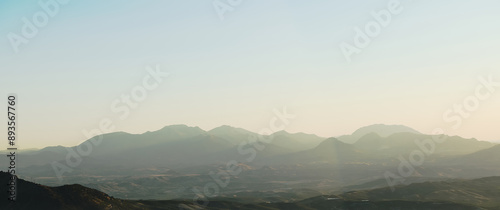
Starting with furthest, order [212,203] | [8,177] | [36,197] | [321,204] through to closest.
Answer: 1. [321,204]
2. [212,203]
3. [8,177]
4. [36,197]

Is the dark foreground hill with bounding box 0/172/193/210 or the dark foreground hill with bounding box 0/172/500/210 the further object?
the dark foreground hill with bounding box 0/172/500/210

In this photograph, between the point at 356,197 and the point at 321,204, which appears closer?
the point at 321,204

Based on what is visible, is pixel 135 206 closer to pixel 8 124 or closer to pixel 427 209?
pixel 8 124

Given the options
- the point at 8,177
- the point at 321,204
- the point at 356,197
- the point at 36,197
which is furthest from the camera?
the point at 356,197

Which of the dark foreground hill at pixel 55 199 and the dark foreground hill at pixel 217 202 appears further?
the dark foreground hill at pixel 217 202

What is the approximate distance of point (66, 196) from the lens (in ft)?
378

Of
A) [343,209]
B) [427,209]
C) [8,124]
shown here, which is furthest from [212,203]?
[8,124]

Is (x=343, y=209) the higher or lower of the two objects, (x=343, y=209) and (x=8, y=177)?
the lower

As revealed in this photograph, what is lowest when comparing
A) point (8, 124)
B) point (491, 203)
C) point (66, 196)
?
point (491, 203)

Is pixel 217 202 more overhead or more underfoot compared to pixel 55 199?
more underfoot

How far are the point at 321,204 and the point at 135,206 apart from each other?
84.2m

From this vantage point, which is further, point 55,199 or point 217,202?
point 217,202

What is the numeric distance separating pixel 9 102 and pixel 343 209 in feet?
431

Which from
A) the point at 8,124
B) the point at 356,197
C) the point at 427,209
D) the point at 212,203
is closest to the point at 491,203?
the point at 427,209
